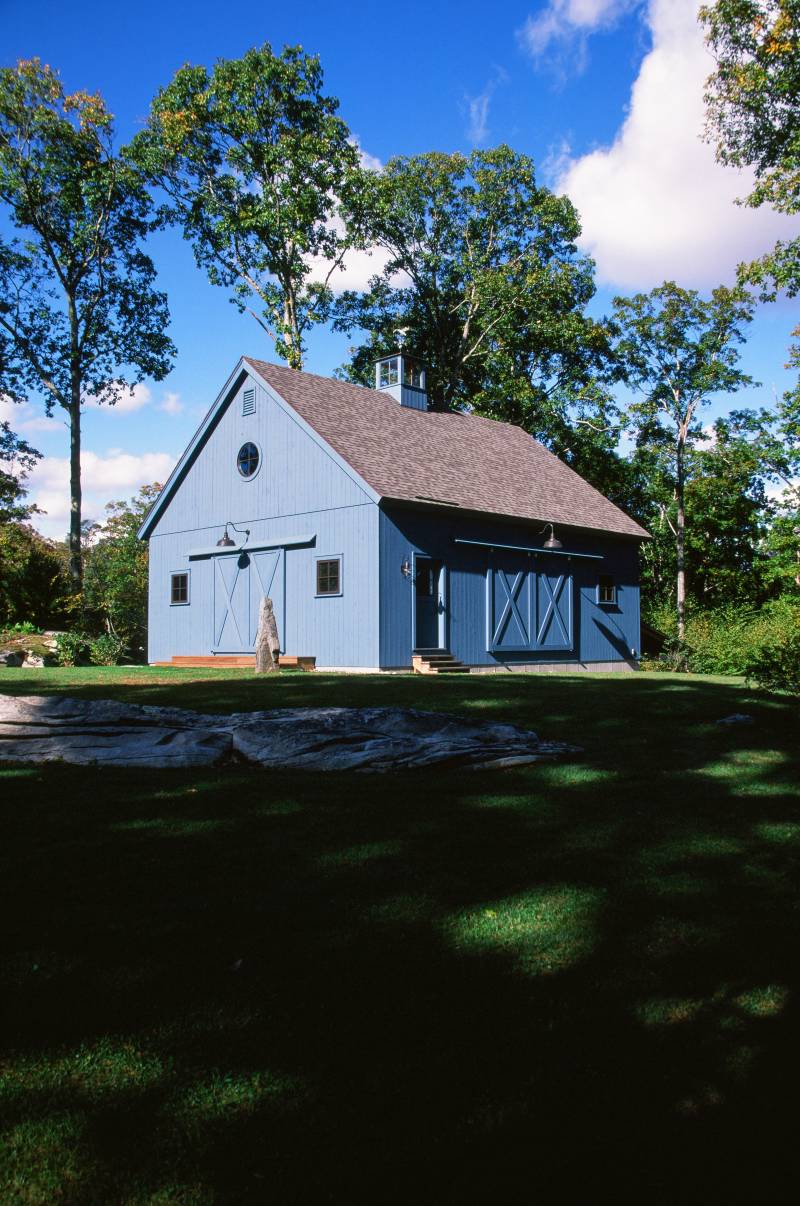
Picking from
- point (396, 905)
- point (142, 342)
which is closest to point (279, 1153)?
point (396, 905)

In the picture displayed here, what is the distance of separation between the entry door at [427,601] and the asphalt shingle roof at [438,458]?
1.40m

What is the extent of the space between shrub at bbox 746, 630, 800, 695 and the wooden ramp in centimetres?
1017

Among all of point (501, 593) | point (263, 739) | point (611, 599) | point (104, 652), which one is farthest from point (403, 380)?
point (263, 739)

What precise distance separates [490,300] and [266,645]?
22.5 m

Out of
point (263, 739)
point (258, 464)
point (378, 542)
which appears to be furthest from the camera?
point (258, 464)

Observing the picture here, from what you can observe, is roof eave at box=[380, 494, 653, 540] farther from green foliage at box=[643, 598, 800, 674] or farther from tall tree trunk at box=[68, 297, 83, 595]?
tall tree trunk at box=[68, 297, 83, 595]

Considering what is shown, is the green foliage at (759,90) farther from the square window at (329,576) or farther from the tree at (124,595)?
the tree at (124,595)

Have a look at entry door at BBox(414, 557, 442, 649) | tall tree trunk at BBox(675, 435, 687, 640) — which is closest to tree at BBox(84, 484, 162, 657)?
entry door at BBox(414, 557, 442, 649)

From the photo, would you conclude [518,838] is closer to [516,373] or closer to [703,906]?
[703,906]

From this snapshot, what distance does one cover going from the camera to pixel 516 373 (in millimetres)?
35375

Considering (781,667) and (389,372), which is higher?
(389,372)

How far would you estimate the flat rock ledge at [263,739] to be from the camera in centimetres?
668

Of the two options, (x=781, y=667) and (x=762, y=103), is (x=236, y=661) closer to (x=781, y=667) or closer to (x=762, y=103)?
(x=781, y=667)

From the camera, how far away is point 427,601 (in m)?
18.6
